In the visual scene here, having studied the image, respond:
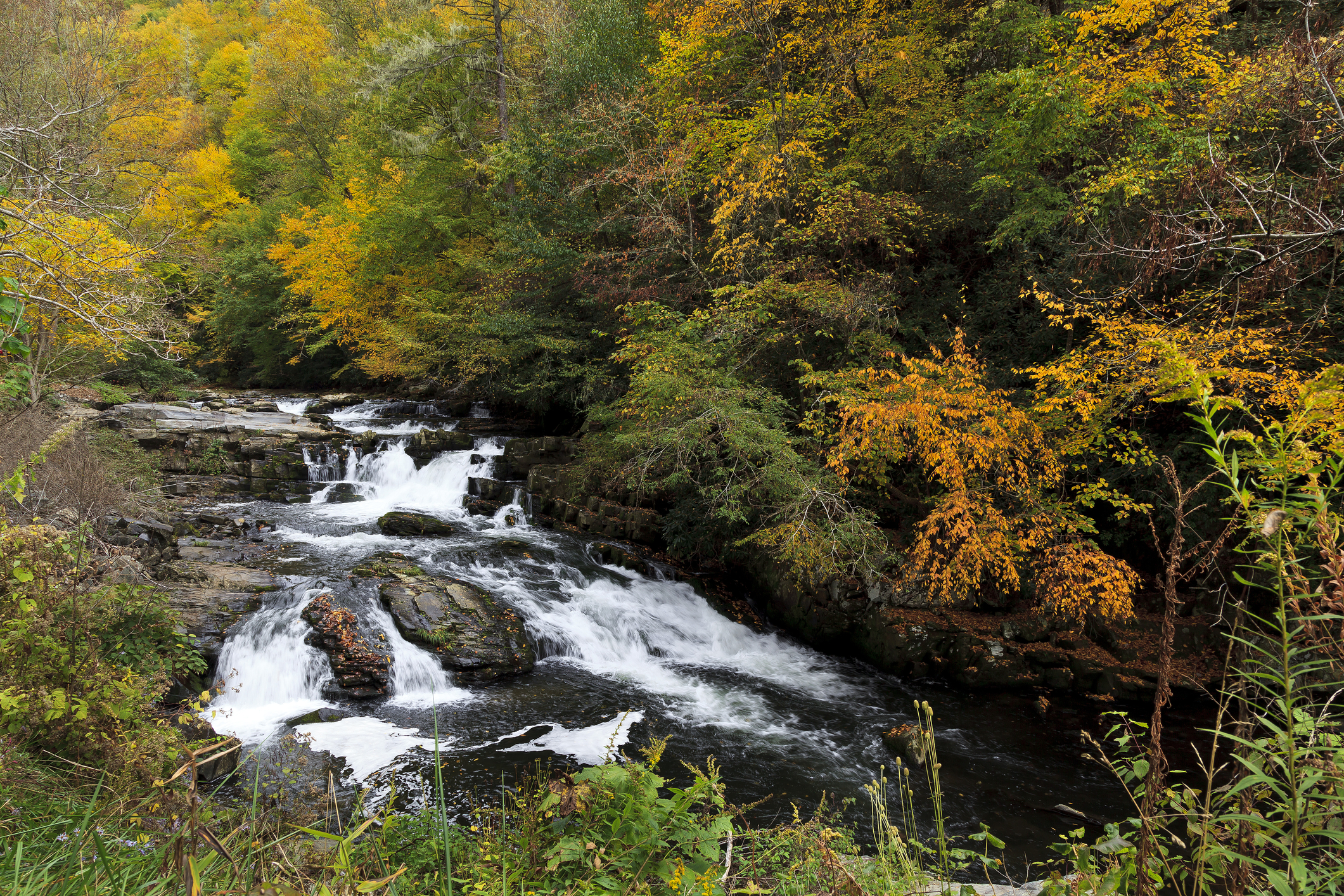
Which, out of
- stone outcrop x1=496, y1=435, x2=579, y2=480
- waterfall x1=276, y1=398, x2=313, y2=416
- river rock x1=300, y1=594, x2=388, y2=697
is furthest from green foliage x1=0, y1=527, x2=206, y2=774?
waterfall x1=276, y1=398, x2=313, y2=416

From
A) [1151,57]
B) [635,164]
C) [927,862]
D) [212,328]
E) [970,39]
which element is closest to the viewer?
[927,862]

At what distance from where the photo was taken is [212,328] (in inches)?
1033

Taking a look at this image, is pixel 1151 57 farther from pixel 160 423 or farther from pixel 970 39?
pixel 160 423

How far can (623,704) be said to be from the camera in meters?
7.32

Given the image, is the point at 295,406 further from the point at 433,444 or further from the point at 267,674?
the point at 267,674

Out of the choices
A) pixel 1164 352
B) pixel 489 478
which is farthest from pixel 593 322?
pixel 1164 352

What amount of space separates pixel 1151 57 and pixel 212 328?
30.6m

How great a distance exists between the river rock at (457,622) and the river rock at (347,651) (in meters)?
0.47

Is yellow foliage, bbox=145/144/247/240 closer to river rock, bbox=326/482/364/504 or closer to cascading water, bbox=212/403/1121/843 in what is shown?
river rock, bbox=326/482/364/504

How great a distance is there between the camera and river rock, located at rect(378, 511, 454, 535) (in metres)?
11.0

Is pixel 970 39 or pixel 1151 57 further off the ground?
pixel 970 39

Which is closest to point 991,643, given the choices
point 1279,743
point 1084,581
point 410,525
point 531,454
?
point 1084,581

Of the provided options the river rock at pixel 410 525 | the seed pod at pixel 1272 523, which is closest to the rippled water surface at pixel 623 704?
the river rock at pixel 410 525

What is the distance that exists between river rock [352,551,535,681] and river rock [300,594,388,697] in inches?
18.4
